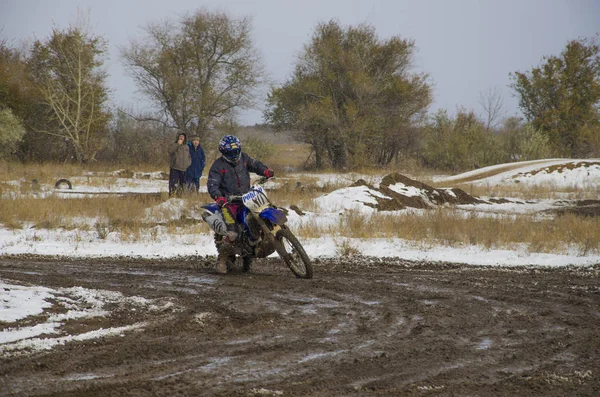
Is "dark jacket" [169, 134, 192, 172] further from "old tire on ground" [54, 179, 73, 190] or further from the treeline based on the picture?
the treeline

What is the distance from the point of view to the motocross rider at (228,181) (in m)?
10.2

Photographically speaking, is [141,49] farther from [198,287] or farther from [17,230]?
[198,287]

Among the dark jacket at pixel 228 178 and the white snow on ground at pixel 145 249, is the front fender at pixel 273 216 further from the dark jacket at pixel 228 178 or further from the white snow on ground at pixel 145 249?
the white snow on ground at pixel 145 249

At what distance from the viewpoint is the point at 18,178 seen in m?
30.2

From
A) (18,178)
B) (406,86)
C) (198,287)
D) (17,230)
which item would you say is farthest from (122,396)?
(406,86)

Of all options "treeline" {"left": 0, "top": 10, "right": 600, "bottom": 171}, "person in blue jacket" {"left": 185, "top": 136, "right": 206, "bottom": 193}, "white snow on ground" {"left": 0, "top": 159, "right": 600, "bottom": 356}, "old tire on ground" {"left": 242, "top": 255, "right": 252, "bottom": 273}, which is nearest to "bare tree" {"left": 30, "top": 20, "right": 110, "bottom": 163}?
"treeline" {"left": 0, "top": 10, "right": 600, "bottom": 171}

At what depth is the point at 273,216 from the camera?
9734 mm

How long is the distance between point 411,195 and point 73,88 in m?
30.2

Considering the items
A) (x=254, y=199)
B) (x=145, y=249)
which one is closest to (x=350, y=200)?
(x=145, y=249)

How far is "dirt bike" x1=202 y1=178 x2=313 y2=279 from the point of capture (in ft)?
31.9

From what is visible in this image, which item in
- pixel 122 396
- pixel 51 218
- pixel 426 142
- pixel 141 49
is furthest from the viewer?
pixel 426 142

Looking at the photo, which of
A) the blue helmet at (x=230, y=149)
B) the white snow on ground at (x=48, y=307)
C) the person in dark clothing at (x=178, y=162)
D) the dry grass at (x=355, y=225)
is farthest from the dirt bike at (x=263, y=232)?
the person in dark clothing at (x=178, y=162)

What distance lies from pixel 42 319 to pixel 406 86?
44596 mm

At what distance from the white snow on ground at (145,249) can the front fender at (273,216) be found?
2548mm
